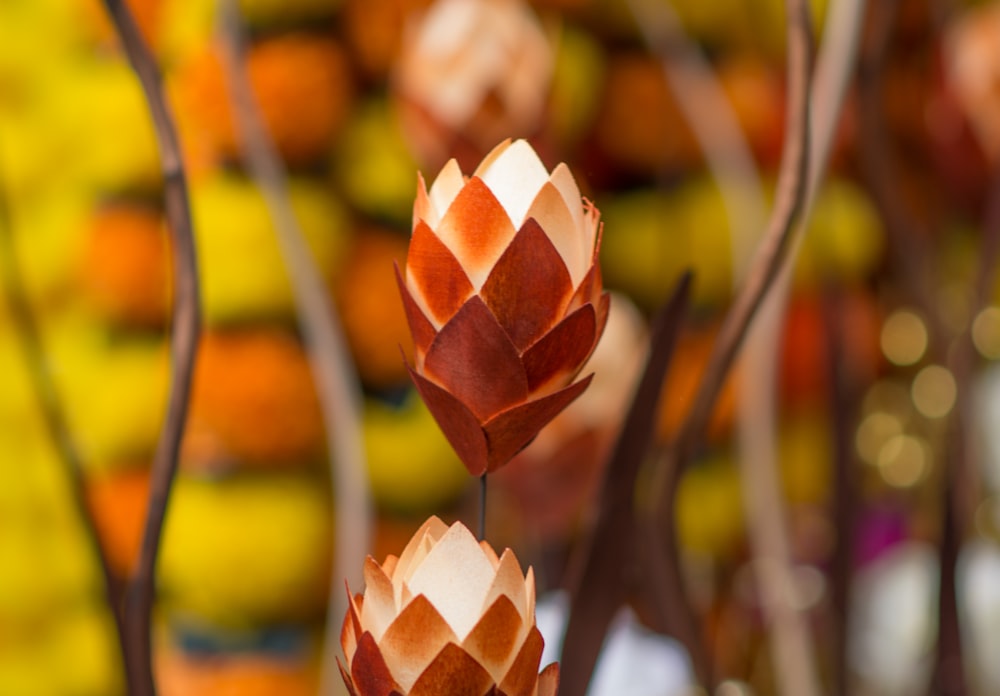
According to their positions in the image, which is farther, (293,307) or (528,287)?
(293,307)

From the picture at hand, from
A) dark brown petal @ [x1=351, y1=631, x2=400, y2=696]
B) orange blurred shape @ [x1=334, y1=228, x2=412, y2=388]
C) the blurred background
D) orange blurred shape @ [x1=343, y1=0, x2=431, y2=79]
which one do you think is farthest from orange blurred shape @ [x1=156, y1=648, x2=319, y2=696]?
dark brown petal @ [x1=351, y1=631, x2=400, y2=696]

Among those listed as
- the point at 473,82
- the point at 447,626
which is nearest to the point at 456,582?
the point at 447,626

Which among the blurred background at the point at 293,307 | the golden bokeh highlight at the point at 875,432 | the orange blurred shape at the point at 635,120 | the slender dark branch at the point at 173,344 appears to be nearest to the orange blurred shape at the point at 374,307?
the blurred background at the point at 293,307

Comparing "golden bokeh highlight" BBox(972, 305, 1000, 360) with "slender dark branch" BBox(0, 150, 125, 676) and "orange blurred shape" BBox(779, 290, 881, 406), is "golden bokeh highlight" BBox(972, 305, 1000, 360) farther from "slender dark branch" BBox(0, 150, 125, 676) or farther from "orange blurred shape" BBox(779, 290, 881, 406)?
"slender dark branch" BBox(0, 150, 125, 676)

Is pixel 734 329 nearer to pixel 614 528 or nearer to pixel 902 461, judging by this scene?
pixel 614 528

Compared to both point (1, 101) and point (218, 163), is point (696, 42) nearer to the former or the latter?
A: point (218, 163)

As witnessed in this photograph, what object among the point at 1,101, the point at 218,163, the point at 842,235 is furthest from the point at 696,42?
the point at 1,101

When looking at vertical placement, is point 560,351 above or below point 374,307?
below
